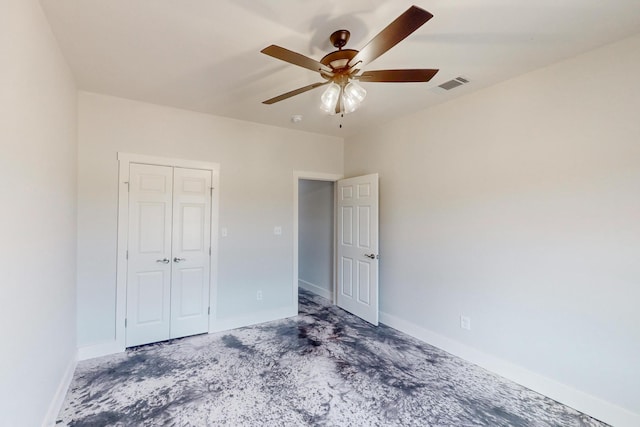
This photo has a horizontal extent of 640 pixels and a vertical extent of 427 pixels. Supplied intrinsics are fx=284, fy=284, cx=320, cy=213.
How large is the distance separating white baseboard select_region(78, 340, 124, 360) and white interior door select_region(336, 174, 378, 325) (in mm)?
2879

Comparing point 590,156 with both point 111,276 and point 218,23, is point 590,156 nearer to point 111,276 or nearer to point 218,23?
point 218,23

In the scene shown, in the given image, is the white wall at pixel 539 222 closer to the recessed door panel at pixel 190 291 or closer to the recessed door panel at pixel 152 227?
the recessed door panel at pixel 190 291

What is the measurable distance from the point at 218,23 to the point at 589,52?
9.04 feet

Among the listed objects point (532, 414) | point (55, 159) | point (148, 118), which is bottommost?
point (532, 414)

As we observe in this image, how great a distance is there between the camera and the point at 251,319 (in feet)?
12.6

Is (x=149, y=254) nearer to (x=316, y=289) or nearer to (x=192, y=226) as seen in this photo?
(x=192, y=226)

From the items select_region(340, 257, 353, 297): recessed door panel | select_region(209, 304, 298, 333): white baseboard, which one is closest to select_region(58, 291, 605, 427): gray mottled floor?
select_region(209, 304, 298, 333): white baseboard

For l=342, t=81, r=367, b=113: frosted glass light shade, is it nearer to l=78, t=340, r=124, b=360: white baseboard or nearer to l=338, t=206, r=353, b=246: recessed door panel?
l=338, t=206, r=353, b=246: recessed door panel

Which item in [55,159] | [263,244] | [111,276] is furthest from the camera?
[263,244]

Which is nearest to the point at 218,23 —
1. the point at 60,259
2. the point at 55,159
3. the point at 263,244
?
the point at 55,159

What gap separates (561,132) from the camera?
233 cm

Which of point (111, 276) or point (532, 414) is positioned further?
point (111, 276)

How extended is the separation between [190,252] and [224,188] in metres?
0.90

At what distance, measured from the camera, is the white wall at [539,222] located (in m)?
2.03
